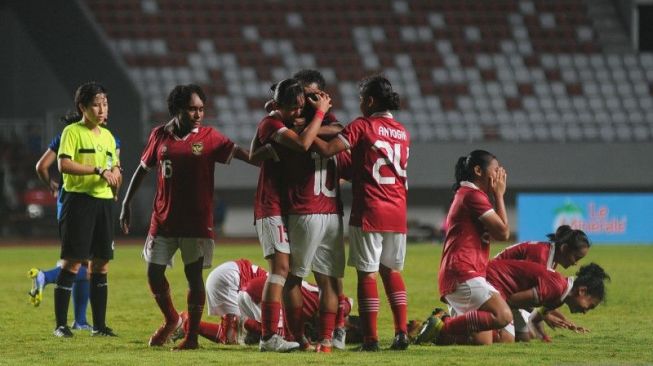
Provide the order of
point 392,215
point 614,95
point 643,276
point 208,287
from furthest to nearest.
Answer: point 614,95
point 643,276
point 208,287
point 392,215

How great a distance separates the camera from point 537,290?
8.42 m

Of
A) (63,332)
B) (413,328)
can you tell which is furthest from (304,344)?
(63,332)

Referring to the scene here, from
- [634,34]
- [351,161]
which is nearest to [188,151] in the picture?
[351,161]

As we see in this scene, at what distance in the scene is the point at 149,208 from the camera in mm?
26312

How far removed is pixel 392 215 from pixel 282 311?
99cm

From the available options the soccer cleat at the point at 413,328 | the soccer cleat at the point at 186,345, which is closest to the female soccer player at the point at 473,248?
the soccer cleat at the point at 413,328

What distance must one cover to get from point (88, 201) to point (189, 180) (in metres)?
1.39

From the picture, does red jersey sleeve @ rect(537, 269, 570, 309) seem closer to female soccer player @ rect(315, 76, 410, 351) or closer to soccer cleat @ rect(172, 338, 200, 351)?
female soccer player @ rect(315, 76, 410, 351)

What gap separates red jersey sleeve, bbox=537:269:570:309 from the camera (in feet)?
27.6

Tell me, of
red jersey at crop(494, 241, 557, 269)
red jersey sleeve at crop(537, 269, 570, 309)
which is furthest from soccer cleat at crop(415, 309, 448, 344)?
red jersey at crop(494, 241, 557, 269)

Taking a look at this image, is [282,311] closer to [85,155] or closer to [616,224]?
[85,155]

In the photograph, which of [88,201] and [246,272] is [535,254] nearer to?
[246,272]

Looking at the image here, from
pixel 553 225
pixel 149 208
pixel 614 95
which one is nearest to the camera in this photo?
pixel 553 225

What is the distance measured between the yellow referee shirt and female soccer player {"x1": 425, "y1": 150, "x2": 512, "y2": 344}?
253cm
